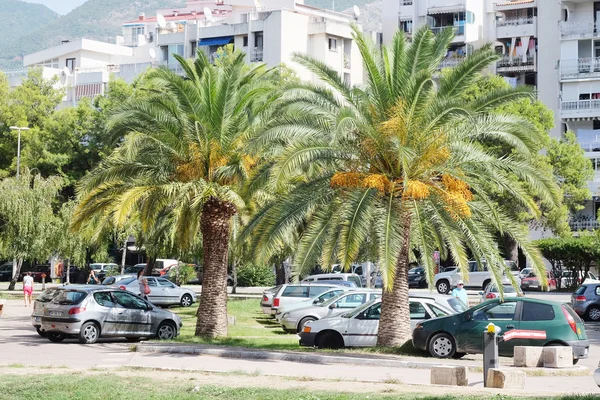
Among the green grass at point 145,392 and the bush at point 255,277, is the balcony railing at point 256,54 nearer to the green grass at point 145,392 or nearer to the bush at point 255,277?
the bush at point 255,277

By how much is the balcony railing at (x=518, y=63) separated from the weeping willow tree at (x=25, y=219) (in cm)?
3927

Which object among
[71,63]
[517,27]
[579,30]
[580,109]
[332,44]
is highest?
[71,63]

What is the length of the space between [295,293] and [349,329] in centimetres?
972

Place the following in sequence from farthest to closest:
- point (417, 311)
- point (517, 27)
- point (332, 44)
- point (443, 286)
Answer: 1. point (332, 44)
2. point (517, 27)
3. point (443, 286)
4. point (417, 311)

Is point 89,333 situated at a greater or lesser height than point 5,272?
lesser

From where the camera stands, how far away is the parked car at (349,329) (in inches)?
927

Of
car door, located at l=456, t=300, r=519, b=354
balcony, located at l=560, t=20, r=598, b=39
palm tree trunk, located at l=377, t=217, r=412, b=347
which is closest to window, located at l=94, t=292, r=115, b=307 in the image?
palm tree trunk, located at l=377, t=217, r=412, b=347

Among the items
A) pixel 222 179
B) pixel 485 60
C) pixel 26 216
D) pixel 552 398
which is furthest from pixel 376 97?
pixel 26 216

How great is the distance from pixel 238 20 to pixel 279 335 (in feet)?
209

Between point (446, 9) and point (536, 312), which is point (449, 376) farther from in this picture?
point (446, 9)

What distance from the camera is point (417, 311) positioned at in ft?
79.5

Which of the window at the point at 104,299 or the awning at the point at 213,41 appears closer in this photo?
the window at the point at 104,299

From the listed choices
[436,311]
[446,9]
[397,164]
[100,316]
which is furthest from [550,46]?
[100,316]

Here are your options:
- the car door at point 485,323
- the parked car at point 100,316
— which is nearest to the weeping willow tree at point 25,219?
the parked car at point 100,316
